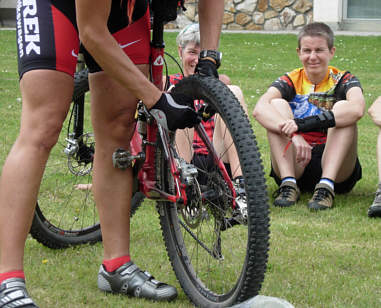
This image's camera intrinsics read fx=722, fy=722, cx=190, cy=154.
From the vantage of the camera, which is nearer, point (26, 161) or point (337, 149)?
point (26, 161)

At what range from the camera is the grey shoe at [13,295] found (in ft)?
8.29

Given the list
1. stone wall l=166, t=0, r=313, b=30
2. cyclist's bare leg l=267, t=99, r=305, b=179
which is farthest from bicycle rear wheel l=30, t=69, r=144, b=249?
stone wall l=166, t=0, r=313, b=30

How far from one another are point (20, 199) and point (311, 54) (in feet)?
8.34

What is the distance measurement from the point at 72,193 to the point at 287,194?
131cm

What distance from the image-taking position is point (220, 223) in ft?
9.28

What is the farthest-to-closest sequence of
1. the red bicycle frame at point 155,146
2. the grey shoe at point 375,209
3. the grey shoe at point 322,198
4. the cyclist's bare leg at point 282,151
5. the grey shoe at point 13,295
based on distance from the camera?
the cyclist's bare leg at point 282,151
the grey shoe at point 322,198
the grey shoe at point 375,209
the red bicycle frame at point 155,146
the grey shoe at point 13,295

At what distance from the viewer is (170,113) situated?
2566 mm

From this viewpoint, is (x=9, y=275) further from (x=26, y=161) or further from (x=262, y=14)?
(x=262, y=14)

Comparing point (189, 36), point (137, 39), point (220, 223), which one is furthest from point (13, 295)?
point (189, 36)

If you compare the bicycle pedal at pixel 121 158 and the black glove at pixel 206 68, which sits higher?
the black glove at pixel 206 68

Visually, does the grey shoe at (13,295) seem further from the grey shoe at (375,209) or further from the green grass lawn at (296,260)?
the grey shoe at (375,209)

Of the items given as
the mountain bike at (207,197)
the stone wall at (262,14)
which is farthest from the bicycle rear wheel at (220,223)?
the stone wall at (262,14)

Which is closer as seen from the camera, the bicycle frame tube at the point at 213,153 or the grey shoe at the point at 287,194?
the bicycle frame tube at the point at 213,153

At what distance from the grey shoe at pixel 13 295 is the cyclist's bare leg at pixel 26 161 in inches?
2.3
